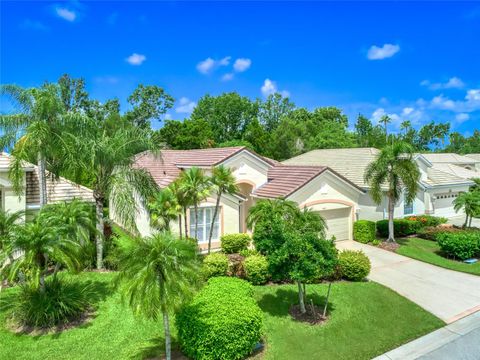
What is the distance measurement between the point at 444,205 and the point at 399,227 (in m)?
11.0

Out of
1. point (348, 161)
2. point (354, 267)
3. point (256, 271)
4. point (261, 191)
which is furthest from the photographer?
point (348, 161)

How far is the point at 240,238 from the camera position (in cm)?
1917

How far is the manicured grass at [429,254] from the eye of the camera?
1756 cm

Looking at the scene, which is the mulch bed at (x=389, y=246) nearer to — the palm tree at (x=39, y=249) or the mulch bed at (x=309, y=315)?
the mulch bed at (x=309, y=315)

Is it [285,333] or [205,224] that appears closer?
[285,333]

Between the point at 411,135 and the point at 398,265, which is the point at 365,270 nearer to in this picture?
the point at 398,265

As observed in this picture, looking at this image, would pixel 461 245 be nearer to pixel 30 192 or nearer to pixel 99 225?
pixel 99 225

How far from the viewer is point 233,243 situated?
18984mm

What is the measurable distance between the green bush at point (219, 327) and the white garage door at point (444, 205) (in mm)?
27918

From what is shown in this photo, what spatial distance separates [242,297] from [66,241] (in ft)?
18.8

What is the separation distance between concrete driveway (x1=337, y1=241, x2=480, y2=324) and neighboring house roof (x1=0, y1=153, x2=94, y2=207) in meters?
16.1

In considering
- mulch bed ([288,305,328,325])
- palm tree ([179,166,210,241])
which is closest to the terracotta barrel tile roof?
palm tree ([179,166,210,241])

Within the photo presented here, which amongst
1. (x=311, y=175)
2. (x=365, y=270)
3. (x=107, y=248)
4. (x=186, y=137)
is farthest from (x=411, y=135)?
(x=107, y=248)

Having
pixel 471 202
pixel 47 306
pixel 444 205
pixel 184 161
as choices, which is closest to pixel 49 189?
pixel 47 306
